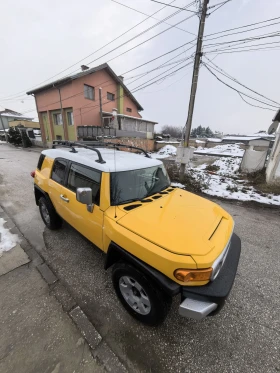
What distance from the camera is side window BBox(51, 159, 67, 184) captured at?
9.65ft

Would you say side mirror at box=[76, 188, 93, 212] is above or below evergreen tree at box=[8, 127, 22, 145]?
above

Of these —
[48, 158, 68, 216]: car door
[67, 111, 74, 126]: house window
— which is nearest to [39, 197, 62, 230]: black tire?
[48, 158, 68, 216]: car door

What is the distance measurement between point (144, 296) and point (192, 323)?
75 cm

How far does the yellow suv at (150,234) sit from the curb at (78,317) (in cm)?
43

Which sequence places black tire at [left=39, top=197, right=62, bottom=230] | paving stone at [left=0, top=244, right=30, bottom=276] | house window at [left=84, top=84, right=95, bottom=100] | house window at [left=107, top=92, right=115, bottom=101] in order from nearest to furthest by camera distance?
paving stone at [left=0, top=244, right=30, bottom=276] < black tire at [left=39, top=197, right=62, bottom=230] < house window at [left=84, top=84, right=95, bottom=100] < house window at [left=107, top=92, right=115, bottom=101]

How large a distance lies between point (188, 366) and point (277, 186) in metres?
7.01

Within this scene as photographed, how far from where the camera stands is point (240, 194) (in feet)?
20.5

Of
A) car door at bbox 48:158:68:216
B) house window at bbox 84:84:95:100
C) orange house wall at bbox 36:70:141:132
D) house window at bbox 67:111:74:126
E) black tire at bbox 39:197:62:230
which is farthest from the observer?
house window at bbox 67:111:74:126

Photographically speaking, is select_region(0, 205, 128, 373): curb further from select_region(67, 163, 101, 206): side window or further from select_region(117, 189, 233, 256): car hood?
select_region(67, 163, 101, 206): side window

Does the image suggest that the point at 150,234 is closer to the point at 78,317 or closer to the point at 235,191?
the point at 78,317

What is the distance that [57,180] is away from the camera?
10.0 feet

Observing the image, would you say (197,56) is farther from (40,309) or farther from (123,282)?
(40,309)

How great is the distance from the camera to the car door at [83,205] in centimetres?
225

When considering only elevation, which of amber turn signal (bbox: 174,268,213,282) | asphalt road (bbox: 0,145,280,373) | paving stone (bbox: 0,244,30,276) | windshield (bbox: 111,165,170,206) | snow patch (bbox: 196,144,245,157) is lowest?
snow patch (bbox: 196,144,245,157)
